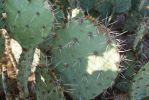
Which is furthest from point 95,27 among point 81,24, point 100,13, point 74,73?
point 100,13

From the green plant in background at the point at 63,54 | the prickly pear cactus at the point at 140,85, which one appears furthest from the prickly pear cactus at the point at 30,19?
the prickly pear cactus at the point at 140,85

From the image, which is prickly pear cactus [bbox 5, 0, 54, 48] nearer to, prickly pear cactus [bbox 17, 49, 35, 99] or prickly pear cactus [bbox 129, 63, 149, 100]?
prickly pear cactus [bbox 17, 49, 35, 99]

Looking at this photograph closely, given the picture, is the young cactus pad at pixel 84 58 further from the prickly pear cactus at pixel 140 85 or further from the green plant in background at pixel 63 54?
the prickly pear cactus at pixel 140 85

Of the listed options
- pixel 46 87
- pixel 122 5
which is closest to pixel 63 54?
pixel 46 87

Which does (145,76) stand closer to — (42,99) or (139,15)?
(42,99)

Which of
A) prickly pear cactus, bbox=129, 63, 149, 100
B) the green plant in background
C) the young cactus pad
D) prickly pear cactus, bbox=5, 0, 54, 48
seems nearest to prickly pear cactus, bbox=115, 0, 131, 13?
the green plant in background

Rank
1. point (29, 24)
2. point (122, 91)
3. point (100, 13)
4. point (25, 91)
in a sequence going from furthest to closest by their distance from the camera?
point (100, 13) → point (122, 91) → point (25, 91) → point (29, 24)
